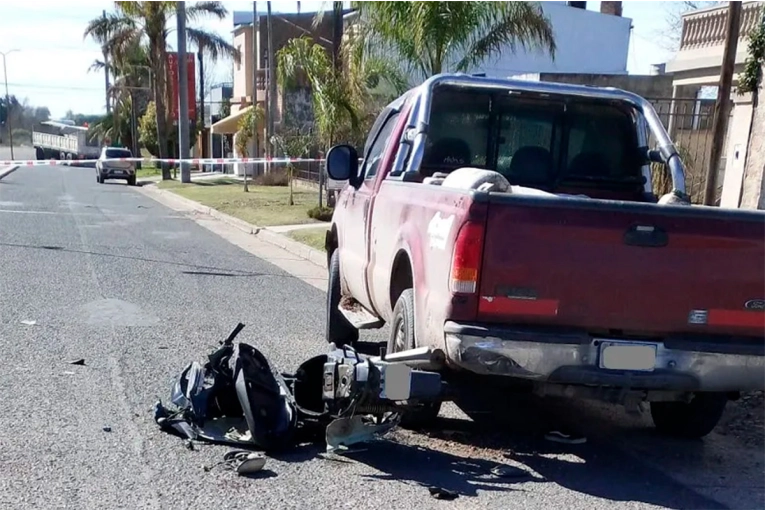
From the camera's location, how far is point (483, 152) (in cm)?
653

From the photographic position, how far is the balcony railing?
1457 centimetres

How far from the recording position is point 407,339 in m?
5.14

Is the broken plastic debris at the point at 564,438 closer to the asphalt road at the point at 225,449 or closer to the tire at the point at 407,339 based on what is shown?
the asphalt road at the point at 225,449

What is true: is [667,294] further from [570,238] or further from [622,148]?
[622,148]

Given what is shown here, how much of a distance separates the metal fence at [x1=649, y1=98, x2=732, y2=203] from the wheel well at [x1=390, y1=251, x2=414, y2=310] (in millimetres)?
9015

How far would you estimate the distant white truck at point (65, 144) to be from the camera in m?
66.1

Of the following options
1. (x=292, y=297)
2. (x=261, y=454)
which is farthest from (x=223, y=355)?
(x=292, y=297)

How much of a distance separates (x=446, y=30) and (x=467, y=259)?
991 centimetres

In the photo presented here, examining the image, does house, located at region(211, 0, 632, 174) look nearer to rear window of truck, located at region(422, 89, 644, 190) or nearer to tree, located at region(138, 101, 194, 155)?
tree, located at region(138, 101, 194, 155)

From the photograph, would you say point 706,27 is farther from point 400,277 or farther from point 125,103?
point 125,103

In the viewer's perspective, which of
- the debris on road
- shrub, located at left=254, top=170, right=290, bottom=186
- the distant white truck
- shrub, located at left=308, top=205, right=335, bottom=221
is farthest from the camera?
the distant white truck

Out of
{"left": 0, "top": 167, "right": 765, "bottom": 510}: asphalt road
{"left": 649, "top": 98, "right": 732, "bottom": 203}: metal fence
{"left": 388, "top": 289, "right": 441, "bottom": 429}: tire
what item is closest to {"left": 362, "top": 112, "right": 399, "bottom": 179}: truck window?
{"left": 0, "top": 167, "right": 765, "bottom": 510}: asphalt road

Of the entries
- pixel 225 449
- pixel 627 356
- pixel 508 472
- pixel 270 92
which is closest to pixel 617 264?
pixel 627 356

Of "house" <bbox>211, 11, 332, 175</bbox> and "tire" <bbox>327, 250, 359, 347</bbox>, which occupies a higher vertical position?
"house" <bbox>211, 11, 332, 175</bbox>
